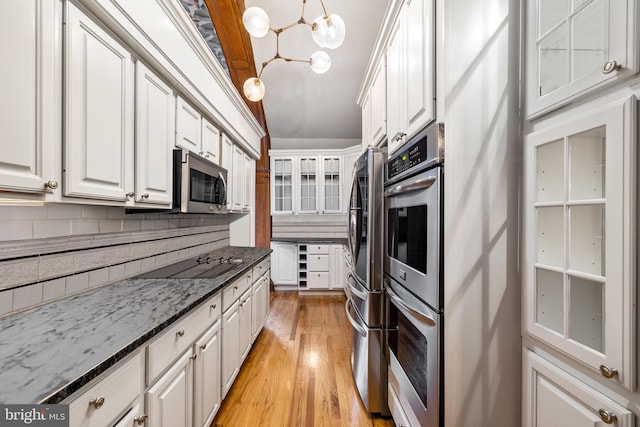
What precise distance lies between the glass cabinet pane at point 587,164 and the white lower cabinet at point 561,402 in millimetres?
554

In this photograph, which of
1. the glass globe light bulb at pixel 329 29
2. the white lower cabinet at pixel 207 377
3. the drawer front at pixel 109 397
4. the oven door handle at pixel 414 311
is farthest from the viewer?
the glass globe light bulb at pixel 329 29

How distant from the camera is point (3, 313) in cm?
105

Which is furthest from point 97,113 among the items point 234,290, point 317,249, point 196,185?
point 317,249

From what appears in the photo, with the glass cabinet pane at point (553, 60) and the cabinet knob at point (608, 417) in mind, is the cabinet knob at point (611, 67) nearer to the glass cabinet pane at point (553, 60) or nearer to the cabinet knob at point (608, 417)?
the glass cabinet pane at point (553, 60)

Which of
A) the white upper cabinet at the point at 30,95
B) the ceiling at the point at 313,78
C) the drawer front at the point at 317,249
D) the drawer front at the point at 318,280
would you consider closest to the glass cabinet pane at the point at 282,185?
the ceiling at the point at 313,78

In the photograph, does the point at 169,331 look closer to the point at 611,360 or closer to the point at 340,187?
the point at 611,360

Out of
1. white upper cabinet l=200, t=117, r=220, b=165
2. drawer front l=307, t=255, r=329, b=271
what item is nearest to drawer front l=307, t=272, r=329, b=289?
drawer front l=307, t=255, r=329, b=271

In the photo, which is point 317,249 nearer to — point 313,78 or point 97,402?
point 313,78

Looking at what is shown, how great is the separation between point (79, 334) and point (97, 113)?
87cm

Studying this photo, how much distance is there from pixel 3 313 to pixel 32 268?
18 centimetres

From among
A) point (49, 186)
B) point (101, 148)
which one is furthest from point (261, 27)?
point (49, 186)

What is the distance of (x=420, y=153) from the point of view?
1.27m

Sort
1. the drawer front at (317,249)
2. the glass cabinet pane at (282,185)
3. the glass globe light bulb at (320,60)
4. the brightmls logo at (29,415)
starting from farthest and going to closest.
→ the glass cabinet pane at (282,185) → the drawer front at (317,249) → the glass globe light bulb at (320,60) → the brightmls logo at (29,415)

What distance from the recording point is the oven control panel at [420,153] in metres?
1.12
